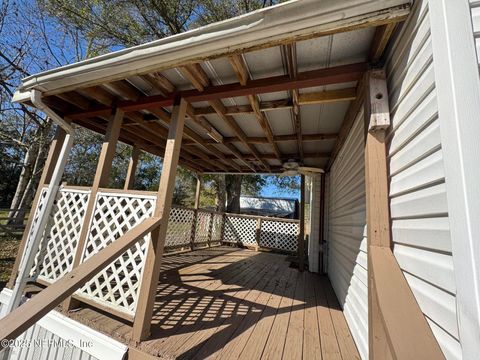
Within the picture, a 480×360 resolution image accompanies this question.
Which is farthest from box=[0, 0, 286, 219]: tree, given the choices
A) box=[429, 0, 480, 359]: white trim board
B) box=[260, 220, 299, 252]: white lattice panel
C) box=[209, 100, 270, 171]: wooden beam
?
box=[429, 0, 480, 359]: white trim board

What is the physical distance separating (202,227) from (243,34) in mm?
6004

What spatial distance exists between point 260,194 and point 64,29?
14034 mm

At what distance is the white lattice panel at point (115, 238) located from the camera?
6.81ft

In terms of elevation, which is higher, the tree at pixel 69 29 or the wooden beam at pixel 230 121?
the tree at pixel 69 29

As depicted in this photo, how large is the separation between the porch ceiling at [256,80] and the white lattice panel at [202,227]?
135 inches

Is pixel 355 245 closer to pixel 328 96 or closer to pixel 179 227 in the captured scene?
pixel 328 96

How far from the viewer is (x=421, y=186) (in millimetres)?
1036

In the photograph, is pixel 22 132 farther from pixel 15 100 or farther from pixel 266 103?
pixel 266 103

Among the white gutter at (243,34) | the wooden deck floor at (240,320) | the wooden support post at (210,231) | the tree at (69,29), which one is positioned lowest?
the wooden deck floor at (240,320)

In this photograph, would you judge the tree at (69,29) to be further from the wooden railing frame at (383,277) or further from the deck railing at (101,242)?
the wooden railing frame at (383,277)

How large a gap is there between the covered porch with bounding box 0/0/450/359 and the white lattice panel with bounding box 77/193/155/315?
17 mm

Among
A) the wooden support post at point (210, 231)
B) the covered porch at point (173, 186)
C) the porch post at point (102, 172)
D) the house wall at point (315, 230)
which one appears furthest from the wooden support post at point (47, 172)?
the house wall at point (315, 230)

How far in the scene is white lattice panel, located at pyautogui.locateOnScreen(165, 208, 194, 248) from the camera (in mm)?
5346

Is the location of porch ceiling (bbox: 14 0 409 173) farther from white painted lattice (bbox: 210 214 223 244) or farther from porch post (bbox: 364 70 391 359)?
white painted lattice (bbox: 210 214 223 244)
